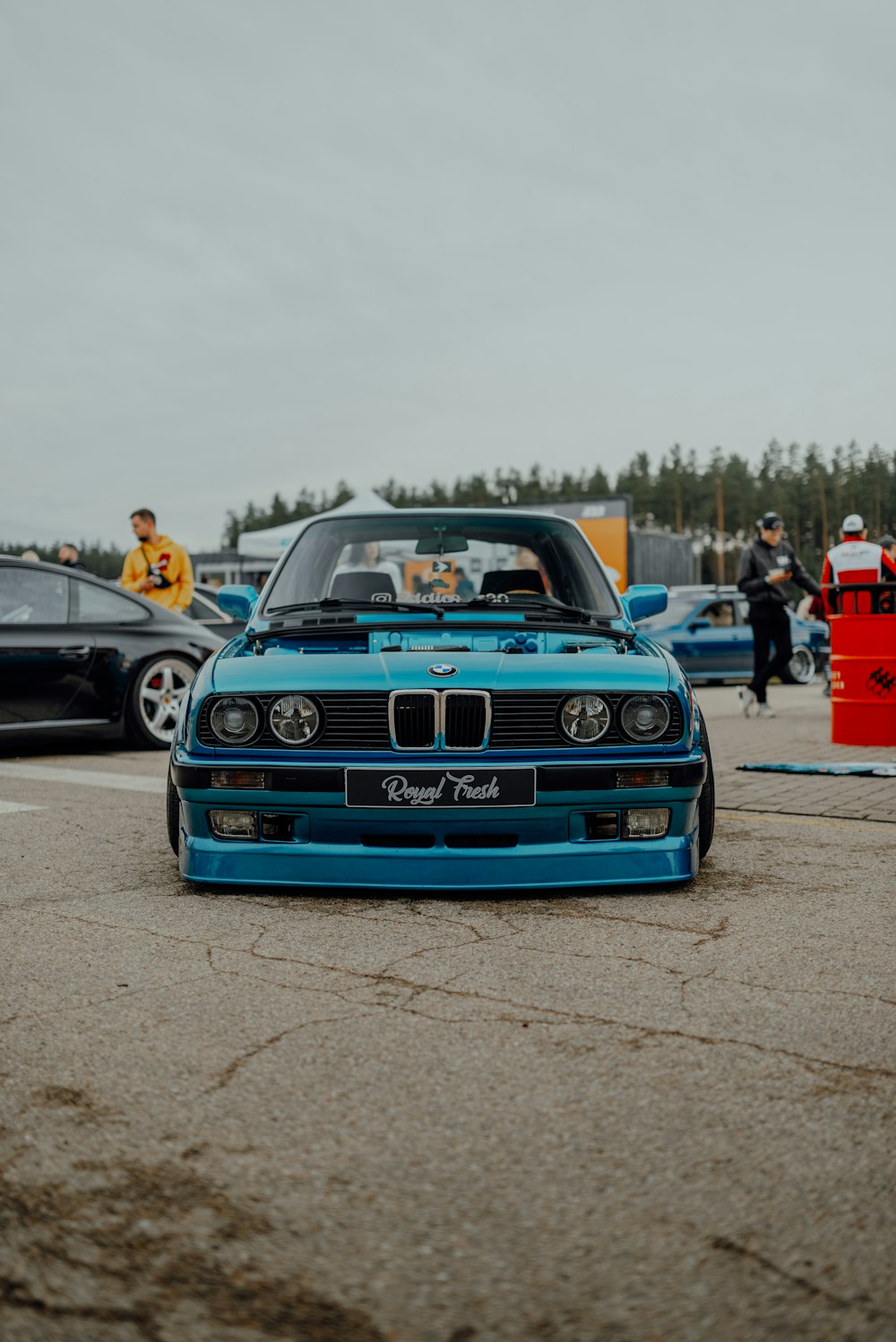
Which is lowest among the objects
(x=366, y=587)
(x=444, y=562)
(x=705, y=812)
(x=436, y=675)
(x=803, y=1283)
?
(x=803, y=1283)

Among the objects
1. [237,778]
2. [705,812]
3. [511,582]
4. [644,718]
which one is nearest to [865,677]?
[511,582]

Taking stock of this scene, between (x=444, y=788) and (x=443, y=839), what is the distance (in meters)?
0.17

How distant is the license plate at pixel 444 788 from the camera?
13.0 feet

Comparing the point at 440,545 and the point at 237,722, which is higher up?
the point at 440,545

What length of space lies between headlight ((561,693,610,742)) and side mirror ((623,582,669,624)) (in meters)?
1.37

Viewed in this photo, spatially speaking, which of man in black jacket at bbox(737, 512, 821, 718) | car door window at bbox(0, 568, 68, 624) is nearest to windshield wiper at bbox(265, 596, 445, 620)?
car door window at bbox(0, 568, 68, 624)

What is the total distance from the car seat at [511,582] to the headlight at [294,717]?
143cm

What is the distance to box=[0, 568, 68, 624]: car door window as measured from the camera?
860cm

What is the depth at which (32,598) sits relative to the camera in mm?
Answer: 8703

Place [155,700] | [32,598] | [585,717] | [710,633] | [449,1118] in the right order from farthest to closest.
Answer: [710,633] → [155,700] → [32,598] → [585,717] → [449,1118]

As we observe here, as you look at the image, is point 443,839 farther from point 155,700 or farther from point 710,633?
point 710,633

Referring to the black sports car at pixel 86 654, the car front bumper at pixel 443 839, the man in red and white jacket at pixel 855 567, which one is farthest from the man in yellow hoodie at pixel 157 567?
the car front bumper at pixel 443 839

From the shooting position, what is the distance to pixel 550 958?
3.43 meters

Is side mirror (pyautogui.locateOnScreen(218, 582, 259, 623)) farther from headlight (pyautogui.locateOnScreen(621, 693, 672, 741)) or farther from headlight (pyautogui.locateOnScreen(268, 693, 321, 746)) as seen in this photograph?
headlight (pyautogui.locateOnScreen(621, 693, 672, 741))
